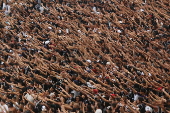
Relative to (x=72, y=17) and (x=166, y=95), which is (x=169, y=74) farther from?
(x=72, y=17)

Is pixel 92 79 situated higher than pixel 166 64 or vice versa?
pixel 166 64

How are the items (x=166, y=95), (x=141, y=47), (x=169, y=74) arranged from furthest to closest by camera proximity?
(x=141, y=47)
(x=169, y=74)
(x=166, y=95)

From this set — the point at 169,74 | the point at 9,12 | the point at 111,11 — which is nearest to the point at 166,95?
the point at 169,74

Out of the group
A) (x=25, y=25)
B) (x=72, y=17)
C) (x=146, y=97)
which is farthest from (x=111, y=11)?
(x=146, y=97)

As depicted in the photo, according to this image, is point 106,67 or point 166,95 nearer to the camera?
point 166,95

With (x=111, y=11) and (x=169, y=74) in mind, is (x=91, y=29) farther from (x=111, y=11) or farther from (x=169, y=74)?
(x=169, y=74)

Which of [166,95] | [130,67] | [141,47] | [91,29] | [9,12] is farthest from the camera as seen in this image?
[9,12]
